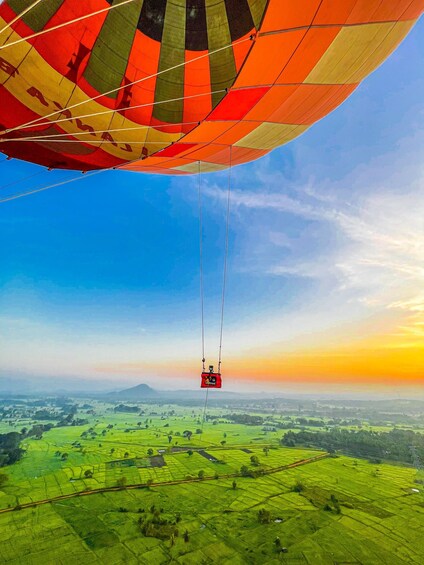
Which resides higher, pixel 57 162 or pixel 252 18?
pixel 252 18

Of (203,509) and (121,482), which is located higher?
(121,482)

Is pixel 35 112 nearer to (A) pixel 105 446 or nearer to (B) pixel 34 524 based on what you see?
(B) pixel 34 524

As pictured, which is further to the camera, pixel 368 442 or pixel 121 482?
pixel 368 442

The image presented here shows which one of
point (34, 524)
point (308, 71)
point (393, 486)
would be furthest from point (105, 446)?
point (308, 71)

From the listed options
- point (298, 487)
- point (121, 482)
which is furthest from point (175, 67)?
point (298, 487)

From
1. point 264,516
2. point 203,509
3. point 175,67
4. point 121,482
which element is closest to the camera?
point 175,67

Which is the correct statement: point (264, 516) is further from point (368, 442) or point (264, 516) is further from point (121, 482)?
point (368, 442)
